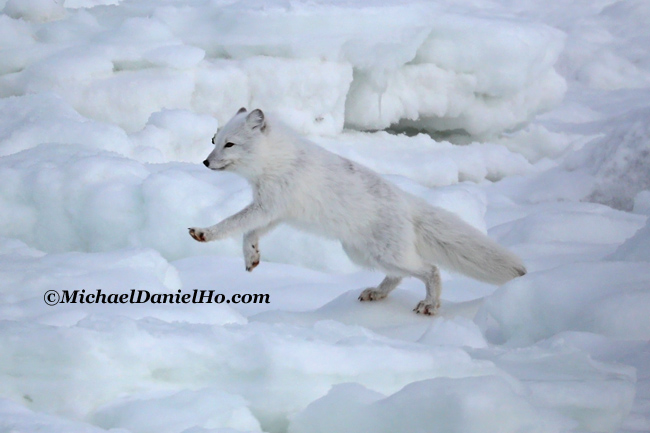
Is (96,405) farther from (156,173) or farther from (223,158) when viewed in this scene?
(156,173)

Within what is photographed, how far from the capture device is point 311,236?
502cm

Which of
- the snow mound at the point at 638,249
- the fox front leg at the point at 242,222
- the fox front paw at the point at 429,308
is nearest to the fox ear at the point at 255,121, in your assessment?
the fox front leg at the point at 242,222

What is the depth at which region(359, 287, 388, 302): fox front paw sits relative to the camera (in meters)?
3.70

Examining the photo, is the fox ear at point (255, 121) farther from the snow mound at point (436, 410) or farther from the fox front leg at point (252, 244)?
the snow mound at point (436, 410)

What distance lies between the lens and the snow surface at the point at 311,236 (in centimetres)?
196

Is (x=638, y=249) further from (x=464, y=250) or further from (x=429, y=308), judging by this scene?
(x=429, y=308)

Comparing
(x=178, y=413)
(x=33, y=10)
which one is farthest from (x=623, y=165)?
(x=178, y=413)

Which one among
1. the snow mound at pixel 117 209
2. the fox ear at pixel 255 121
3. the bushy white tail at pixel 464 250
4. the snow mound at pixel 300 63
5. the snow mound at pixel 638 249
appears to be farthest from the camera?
the snow mound at pixel 300 63

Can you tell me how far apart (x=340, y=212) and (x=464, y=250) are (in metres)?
0.68

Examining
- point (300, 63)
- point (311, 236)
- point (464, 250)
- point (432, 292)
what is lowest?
point (311, 236)

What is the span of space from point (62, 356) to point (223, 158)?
163cm

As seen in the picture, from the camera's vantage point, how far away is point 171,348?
207 cm

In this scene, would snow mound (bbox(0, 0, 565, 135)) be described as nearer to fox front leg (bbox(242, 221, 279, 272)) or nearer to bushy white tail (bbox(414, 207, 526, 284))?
fox front leg (bbox(242, 221, 279, 272))

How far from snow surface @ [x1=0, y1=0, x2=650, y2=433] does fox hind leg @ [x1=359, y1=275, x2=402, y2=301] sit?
46 mm
